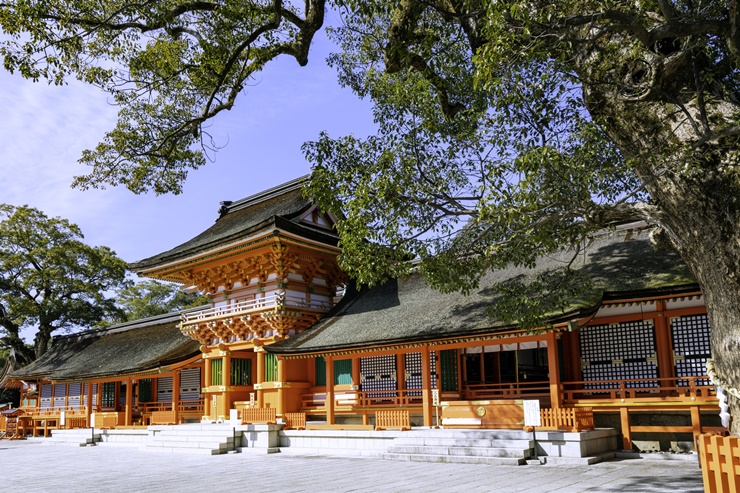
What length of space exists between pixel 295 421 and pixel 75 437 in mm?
12411

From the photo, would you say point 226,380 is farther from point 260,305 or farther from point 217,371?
point 260,305

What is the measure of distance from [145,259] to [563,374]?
16242 mm

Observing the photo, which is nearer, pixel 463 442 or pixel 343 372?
pixel 463 442

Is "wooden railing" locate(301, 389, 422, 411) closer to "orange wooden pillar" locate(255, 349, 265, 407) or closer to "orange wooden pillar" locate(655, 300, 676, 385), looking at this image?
"orange wooden pillar" locate(255, 349, 265, 407)

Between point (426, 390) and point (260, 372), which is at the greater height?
point (260, 372)

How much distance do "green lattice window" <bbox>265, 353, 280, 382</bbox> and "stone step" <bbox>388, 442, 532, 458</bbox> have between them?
6.97m

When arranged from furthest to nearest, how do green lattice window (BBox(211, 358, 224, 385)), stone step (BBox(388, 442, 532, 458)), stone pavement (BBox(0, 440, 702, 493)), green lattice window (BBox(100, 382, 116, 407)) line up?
green lattice window (BBox(100, 382, 116, 407)) → green lattice window (BBox(211, 358, 224, 385)) → stone step (BBox(388, 442, 532, 458)) → stone pavement (BBox(0, 440, 702, 493))

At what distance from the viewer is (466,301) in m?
17.9

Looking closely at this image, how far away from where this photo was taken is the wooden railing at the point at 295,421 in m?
19.7

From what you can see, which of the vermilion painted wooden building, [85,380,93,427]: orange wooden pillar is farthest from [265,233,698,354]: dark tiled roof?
[85,380,93,427]: orange wooden pillar

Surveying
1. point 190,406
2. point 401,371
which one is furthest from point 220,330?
point 401,371

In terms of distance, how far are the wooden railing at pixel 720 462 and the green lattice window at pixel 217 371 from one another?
19338 millimetres

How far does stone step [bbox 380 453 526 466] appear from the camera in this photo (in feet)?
44.5

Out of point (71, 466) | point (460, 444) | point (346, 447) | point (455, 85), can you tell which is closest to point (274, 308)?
point (346, 447)
